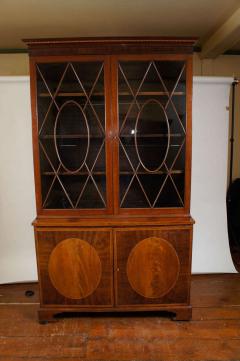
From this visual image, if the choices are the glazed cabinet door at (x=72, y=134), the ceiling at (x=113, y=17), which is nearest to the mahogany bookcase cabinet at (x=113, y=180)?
the glazed cabinet door at (x=72, y=134)

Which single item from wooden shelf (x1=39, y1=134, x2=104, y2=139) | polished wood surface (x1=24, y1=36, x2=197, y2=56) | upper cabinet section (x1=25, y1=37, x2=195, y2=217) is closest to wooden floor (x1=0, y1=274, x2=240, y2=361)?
upper cabinet section (x1=25, y1=37, x2=195, y2=217)

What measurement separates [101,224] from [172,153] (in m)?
0.77

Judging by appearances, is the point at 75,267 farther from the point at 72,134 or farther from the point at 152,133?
the point at 152,133

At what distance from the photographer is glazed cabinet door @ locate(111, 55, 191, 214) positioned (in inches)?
79.6

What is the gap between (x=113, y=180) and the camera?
208cm

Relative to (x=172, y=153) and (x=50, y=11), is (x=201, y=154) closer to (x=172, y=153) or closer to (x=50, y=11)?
(x=172, y=153)

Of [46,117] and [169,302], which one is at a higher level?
[46,117]

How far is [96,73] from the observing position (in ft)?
6.63

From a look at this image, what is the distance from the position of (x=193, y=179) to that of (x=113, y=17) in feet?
5.38

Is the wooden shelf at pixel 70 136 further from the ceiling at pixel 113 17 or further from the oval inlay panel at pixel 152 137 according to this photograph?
the ceiling at pixel 113 17

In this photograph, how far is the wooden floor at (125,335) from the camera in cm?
183

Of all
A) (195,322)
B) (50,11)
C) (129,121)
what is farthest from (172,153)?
(50,11)

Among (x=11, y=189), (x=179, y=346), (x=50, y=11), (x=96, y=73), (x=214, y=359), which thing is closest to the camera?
(x=214, y=359)

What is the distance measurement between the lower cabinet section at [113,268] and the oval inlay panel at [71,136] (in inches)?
20.6
